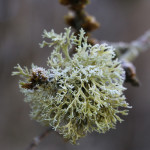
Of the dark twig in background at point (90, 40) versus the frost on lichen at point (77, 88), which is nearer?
the frost on lichen at point (77, 88)

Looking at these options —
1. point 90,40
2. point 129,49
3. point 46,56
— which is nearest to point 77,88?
point 90,40

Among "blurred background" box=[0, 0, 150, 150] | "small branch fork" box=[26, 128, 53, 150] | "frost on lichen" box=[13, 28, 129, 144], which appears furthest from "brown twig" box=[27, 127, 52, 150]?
"blurred background" box=[0, 0, 150, 150]

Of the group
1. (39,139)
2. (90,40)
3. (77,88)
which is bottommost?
(39,139)

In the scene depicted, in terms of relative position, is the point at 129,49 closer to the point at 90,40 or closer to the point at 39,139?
the point at 90,40

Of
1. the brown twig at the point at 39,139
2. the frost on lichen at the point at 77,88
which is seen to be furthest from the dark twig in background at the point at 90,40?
the frost on lichen at the point at 77,88

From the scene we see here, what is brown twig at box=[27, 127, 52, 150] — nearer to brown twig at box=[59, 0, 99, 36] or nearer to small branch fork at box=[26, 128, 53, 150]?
small branch fork at box=[26, 128, 53, 150]

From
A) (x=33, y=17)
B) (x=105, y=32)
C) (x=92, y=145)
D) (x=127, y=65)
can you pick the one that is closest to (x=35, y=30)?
(x=33, y=17)

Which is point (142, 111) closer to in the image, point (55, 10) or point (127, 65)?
point (55, 10)

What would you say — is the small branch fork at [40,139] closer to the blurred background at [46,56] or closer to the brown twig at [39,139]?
the brown twig at [39,139]
